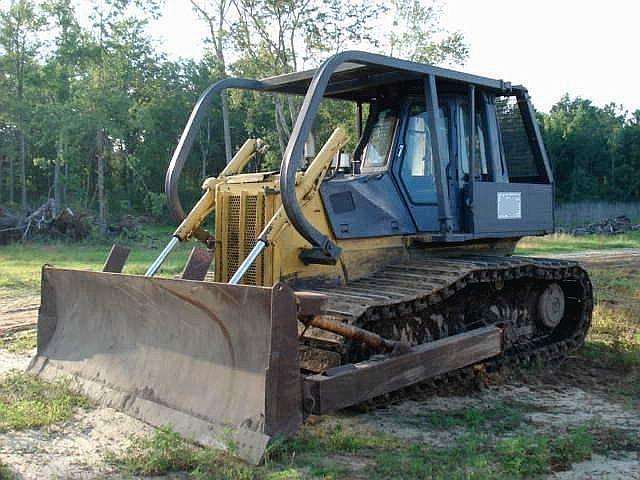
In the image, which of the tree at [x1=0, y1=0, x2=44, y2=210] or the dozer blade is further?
the tree at [x1=0, y1=0, x2=44, y2=210]

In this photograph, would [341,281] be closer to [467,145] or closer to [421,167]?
[421,167]

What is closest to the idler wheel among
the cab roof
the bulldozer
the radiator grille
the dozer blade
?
the bulldozer

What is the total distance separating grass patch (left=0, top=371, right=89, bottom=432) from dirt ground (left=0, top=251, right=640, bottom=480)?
0.11 m

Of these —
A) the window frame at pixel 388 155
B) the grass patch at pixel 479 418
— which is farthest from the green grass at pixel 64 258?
the grass patch at pixel 479 418

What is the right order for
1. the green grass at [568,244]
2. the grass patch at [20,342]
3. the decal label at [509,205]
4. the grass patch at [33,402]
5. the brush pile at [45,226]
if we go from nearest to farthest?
the grass patch at [33,402] → the decal label at [509,205] → the grass patch at [20,342] → the green grass at [568,244] → the brush pile at [45,226]

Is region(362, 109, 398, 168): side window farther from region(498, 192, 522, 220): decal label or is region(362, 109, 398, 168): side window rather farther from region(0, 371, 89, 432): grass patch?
region(0, 371, 89, 432): grass patch

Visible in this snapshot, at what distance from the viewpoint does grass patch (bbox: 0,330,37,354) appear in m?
7.83

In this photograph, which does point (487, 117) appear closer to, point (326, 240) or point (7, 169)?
point (326, 240)

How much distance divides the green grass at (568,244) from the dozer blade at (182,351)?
16.5 metres

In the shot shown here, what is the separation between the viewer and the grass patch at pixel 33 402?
5.20 metres

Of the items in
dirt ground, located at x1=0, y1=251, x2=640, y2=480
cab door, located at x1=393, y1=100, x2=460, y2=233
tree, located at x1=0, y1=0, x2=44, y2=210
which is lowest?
dirt ground, located at x1=0, y1=251, x2=640, y2=480

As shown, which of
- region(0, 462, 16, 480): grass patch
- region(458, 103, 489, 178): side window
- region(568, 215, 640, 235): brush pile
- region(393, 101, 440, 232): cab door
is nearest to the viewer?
region(0, 462, 16, 480): grass patch

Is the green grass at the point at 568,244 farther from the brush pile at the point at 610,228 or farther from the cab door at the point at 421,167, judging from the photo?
the cab door at the point at 421,167

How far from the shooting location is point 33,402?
559cm
